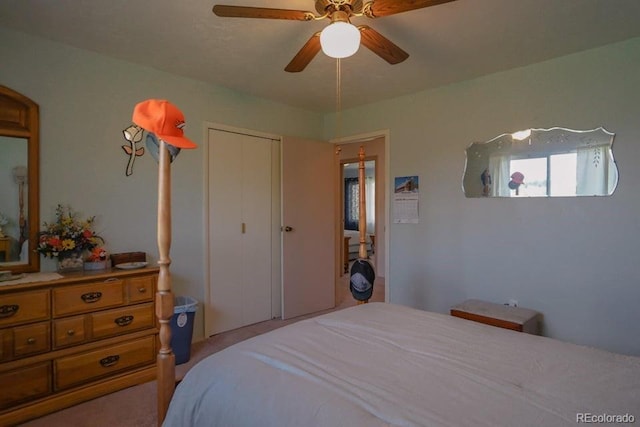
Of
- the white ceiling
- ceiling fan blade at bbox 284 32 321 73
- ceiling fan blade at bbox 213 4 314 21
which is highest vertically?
the white ceiling

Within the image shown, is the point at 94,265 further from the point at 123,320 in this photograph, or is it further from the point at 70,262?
the point at 123,320

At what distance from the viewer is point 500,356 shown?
135 cm

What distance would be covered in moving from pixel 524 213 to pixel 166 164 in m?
Answer: 2.72

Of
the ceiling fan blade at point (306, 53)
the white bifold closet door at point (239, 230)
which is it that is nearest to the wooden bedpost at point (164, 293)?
the ceiling fan blade at point (306, 53)

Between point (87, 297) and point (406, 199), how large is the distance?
9.21ft

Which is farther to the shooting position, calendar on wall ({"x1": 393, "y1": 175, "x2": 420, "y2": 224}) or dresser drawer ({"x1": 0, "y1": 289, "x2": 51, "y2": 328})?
calendar on wall ({"x1": 393, "y1": 175, "x2": 420, "y2": 224})

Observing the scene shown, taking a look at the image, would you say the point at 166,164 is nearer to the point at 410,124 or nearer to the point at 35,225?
the point at 35,225

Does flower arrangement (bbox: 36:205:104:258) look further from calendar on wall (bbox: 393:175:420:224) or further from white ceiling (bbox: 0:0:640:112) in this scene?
calendar on wall (bbox: 393:175:420:224)

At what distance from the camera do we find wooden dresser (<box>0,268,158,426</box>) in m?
1.96

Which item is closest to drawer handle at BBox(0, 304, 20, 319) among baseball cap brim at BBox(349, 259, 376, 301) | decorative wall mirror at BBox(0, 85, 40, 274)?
decorative wall mirror at BBox(0, 85, 40, 274)

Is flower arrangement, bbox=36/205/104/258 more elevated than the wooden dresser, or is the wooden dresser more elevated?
flower arrangement, bbox=36/205/104/258

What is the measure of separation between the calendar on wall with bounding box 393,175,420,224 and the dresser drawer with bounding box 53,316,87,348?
9.17ft

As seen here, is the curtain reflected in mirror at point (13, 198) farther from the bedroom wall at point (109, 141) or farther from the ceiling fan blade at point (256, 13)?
the ceiling fan blade at point (256, 13)

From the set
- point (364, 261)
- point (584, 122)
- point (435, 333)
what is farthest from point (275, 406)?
point (584, 122)
